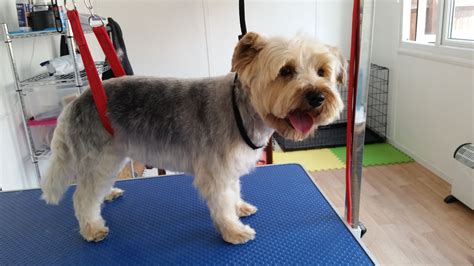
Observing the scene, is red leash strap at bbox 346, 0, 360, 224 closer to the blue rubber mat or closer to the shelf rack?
the blue rubber mat

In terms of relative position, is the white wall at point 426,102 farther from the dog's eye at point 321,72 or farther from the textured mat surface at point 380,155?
the dog's eye at point 321,72

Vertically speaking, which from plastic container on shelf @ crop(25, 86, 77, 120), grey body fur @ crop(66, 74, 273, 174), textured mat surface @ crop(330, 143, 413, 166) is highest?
grey body fur @ crop(66, 74, 273, 174)

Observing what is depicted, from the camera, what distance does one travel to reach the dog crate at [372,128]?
12.6 feet

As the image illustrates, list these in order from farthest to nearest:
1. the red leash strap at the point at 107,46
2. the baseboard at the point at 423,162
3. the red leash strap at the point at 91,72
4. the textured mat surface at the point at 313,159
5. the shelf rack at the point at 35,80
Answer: the textured mat surface at the point at 313,159 < the baseboard at the point at 423,162 < the shelf rack at the point at 35,80 < the red leash strap at the point at 107,46 < the red leash strap at the point at 91,72

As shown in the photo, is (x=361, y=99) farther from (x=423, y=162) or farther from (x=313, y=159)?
(x=423, y=162)

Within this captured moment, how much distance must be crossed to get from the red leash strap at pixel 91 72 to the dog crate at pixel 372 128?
2632 millimetres

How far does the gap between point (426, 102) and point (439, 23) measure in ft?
2.20

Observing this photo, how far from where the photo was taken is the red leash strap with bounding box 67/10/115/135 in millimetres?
1257

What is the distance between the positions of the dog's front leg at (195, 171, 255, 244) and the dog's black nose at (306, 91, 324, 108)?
0.39 meters

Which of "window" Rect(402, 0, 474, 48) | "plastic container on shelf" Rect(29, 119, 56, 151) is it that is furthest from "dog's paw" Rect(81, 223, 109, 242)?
"window" Rect(402, 0, 474, 48)

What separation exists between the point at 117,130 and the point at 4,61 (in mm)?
1475

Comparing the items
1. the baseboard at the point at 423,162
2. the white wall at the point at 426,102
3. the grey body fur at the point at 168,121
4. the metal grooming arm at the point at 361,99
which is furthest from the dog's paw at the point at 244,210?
the baseboard at the point at 423,162

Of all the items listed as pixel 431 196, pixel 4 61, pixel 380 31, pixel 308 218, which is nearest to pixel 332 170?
pixel 431 196

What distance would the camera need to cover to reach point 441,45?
3.00 meters
